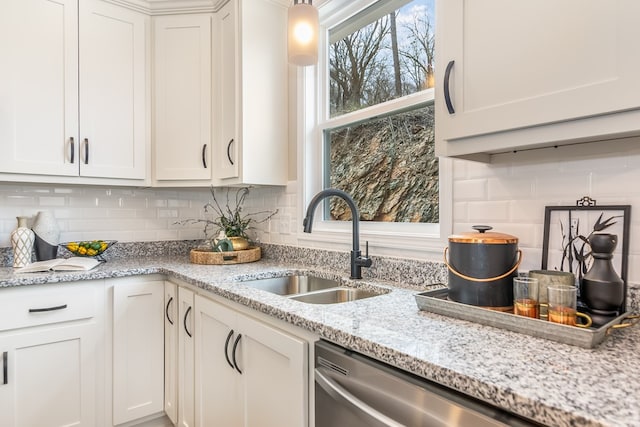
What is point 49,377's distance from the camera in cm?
184

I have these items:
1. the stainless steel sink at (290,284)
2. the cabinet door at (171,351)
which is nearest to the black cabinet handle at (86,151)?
the cabinet door at (171,351)

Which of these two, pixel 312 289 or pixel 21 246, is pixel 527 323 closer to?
pixel 312 289

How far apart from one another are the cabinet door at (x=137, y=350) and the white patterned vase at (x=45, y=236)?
562 mm

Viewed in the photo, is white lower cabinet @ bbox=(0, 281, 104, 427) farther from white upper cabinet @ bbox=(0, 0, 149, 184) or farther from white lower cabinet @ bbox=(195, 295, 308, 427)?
white upper cabinet @ bbox=(0, 0, 149, 184)

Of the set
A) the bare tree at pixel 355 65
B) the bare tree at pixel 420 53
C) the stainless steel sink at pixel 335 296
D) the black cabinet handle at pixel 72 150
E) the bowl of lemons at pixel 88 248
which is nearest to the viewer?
the stainless steel sink at pixel 335 296

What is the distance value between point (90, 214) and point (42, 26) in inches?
43.0

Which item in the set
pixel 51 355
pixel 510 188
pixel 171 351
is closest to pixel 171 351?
pixel 171 351

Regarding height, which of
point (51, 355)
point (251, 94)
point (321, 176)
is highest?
point (251, 94)

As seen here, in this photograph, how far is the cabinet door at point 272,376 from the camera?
1109 millimetres

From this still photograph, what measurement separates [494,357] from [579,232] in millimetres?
576

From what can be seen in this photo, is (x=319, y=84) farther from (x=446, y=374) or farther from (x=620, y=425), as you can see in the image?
(x=620, y=425)

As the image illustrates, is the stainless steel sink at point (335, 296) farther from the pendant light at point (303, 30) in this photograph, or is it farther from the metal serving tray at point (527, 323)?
the pendant light at point (303, 30)

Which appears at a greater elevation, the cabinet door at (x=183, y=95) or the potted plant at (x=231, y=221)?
the cabinet door at (x=183, y=95)

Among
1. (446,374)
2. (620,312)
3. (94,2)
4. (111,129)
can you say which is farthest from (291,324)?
(94,2)
